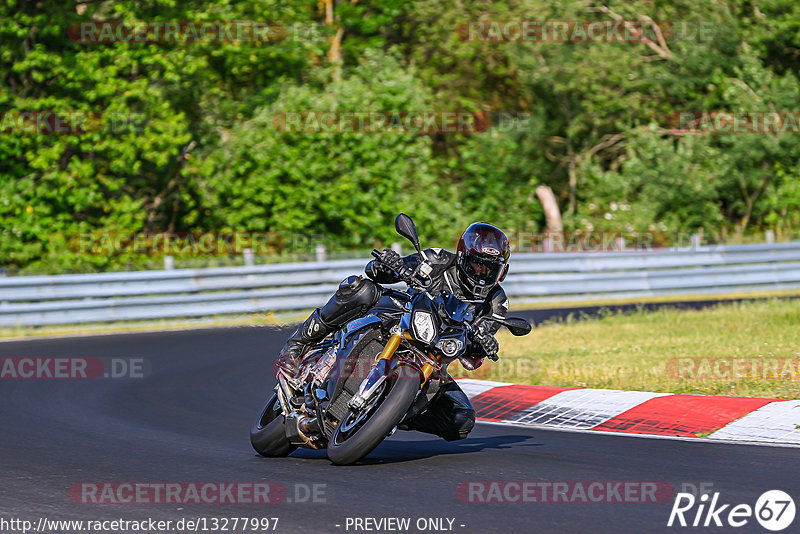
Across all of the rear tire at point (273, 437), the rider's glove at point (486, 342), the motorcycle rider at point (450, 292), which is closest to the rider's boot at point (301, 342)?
the motorcycle rider at point (450, 292)

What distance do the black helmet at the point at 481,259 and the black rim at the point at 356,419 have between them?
85 centimetres

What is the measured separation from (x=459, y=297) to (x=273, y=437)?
1.67 metres

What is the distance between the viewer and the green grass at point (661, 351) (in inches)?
431

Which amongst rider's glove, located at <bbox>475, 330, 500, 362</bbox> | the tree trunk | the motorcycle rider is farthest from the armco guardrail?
rider's glove, located at <bbox>475, 330, 500, 362</bbox>

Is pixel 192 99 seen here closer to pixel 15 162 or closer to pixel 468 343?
pixel 15 162

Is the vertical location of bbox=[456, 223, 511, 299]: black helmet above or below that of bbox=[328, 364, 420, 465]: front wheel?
above

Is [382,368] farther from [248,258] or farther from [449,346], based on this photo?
[248,258]

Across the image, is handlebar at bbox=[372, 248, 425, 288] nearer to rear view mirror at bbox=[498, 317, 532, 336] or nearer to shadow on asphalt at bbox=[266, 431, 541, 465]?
rear view mirror at bbox=[498, 317, 532, 336]

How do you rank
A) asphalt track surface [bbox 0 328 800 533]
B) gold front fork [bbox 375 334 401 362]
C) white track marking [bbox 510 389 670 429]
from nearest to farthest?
asphalt track surface [bbox 0 328 800 533]
gold front fork [bbox 375 334 401 362]
white track marking [bbox 510 389 670 429]

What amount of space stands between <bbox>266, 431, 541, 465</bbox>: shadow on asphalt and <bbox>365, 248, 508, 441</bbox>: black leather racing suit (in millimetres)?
262

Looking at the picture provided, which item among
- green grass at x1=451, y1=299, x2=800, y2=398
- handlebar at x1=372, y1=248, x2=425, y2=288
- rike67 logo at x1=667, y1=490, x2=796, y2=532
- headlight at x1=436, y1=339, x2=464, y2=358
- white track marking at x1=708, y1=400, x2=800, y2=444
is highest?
handlebar at x1=372, y1=248, x2=425, y2=288

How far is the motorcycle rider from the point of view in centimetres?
727

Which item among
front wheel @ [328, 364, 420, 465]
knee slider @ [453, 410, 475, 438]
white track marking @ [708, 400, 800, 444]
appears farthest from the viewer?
→ white track marking @ [708, 400, 800, 444]

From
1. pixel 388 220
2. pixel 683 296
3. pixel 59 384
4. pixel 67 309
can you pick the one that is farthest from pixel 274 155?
pixel 59 384
